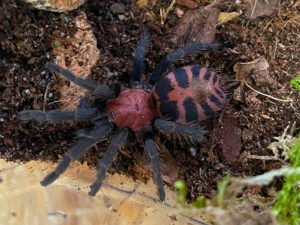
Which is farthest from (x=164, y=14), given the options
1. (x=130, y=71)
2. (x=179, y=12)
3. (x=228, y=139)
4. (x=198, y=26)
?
(x=228, y=139)

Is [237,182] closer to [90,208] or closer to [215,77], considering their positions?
[215,77]

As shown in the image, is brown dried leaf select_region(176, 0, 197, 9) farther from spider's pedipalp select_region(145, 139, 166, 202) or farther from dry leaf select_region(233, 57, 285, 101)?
spider's pedipalp select_region(145, 139, 166, 202)

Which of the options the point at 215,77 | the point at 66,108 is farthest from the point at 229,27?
the point at 66,108

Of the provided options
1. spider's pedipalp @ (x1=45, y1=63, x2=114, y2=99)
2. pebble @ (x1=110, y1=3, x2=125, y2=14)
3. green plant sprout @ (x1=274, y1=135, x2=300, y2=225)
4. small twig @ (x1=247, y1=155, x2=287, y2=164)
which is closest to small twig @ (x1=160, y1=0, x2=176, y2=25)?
pebble @ (x1=110, y1=3, x2=125, y2=14)

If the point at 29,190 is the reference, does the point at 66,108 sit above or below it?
above

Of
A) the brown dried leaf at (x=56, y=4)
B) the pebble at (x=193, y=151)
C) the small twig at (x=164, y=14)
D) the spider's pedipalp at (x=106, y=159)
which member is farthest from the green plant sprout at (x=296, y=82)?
the brown dried leaf at (x=56, y=4)

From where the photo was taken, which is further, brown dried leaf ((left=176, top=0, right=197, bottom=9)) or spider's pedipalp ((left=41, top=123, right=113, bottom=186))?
brown dried leaf ((left=176, top=0, right=197, bottom=9))
